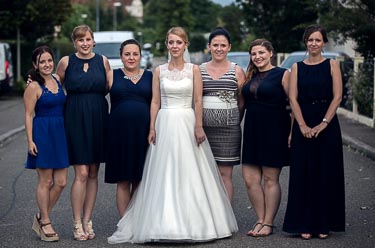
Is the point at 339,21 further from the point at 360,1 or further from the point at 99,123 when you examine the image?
the point at 99,123

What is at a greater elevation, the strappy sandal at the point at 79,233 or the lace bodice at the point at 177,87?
the lace bodice at the point at 177,87

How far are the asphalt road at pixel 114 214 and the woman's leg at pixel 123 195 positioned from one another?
1.09 ft

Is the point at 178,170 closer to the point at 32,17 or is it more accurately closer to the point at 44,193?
the point at 44,193

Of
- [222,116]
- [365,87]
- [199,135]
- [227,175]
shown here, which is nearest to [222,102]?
[222,116]

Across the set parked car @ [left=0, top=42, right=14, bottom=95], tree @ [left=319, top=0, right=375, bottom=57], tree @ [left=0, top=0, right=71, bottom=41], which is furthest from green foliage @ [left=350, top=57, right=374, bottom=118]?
tree @ [left=0, top=0, right=71, bottom=41]

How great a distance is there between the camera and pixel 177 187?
8297 mm

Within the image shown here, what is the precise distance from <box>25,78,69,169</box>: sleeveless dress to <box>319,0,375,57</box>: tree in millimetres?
12687

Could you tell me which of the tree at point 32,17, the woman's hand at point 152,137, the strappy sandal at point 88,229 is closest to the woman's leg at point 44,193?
the strappy sandal at point 88,229

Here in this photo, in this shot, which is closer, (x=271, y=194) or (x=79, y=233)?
(x=79, y=233)

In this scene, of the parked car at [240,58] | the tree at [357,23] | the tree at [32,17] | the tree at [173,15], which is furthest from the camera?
the tree at [173,15]

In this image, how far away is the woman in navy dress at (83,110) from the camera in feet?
27.8

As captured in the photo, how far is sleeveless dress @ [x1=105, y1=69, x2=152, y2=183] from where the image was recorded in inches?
333

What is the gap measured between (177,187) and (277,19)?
106 feet

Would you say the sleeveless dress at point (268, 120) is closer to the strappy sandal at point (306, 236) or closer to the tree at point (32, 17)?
the strappy sandal at point (306, 236)
